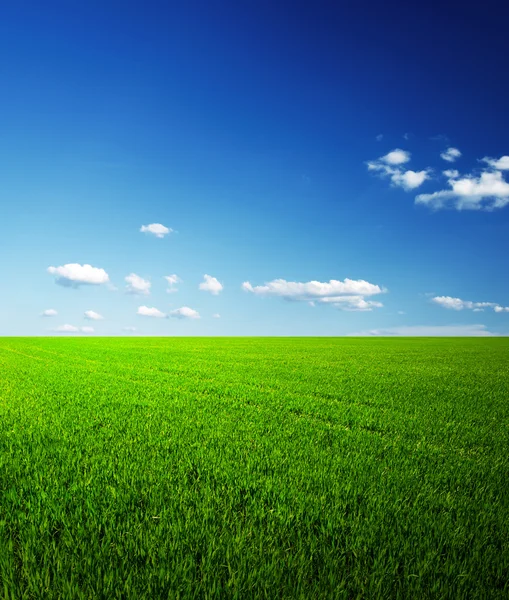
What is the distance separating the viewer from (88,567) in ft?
11.8

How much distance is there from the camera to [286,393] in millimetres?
14508

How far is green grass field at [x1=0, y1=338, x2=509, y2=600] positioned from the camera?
353 centimetres

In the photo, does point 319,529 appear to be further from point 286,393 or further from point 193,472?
point 286,393

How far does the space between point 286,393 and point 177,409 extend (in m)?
4.75

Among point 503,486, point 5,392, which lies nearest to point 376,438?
point 503,486

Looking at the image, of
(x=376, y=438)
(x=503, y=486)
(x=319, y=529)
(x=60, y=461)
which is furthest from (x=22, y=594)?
(x=376, y=438)

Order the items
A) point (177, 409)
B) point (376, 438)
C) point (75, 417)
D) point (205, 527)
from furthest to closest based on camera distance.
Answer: point (177, 409) → point (75, 417) → point (376, 438) → point (205, 527)

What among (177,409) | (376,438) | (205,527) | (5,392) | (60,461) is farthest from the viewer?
(5,392)

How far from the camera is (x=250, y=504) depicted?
4941 millimetres

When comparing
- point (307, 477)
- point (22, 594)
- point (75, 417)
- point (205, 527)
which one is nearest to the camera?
point (22, 594)

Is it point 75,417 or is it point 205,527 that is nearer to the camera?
point 205,527

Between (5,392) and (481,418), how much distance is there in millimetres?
15744

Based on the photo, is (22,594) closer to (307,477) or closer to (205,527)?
(205,527)

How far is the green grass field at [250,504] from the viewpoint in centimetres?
353
